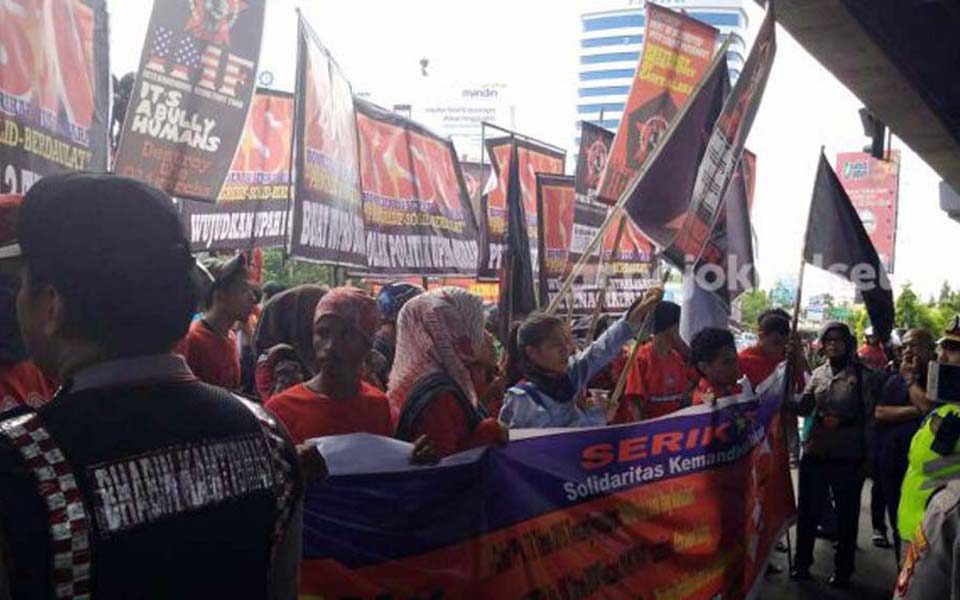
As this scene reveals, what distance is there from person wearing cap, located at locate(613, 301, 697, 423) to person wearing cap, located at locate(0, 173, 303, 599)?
4.40 metres

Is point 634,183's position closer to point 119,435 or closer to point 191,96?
point 191,96

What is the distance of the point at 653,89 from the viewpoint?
26.2ft

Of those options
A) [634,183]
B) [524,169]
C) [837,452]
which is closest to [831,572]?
[837,452]

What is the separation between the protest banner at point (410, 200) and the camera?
7785 millimetres

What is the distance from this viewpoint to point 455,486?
291cm

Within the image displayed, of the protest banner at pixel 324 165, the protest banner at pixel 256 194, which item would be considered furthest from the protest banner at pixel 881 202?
the protest banner at pixel 324 165

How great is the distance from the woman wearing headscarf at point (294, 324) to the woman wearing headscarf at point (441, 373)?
0.99 m

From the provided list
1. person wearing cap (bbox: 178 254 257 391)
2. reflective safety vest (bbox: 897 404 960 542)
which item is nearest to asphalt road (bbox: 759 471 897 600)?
reflective safety vest (bbox: 897 404 960 542)

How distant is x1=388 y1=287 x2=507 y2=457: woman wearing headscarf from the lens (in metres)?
3.00

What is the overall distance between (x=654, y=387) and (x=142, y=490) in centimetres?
477

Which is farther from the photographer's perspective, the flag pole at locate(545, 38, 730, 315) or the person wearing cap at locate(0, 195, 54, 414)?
the flag pole at locate(545, 38, 730, 315)

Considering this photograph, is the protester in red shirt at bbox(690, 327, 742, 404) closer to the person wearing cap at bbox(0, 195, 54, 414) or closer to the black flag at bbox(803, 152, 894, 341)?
the black flag at bbox(803, 152, 894, 341)

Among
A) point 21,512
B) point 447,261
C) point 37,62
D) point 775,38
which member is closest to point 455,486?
point 21,512

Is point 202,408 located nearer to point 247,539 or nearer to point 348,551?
point 247,539
